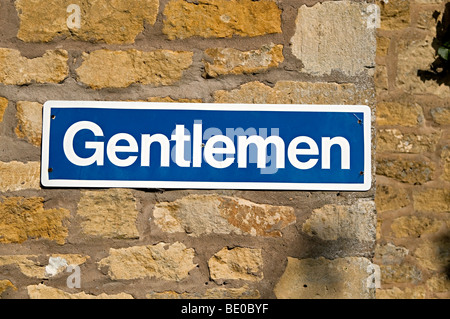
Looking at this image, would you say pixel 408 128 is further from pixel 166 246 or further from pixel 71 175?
pixel 71 175

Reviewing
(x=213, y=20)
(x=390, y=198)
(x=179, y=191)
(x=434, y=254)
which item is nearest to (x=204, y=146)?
(x=179, y=191)

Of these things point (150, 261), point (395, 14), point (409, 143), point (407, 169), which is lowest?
point (150, 261)

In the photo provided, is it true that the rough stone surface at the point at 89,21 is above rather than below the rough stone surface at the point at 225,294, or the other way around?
above

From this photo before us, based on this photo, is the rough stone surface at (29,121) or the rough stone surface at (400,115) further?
the rough stone surface at (400,115)

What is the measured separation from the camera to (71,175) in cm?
140

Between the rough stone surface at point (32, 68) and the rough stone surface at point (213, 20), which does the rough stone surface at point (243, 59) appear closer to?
the rough stone surface at point (213, 20)

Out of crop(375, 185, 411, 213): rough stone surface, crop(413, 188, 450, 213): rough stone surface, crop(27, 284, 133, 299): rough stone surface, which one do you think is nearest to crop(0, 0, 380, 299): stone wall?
crop(27, 284, 133, 299): rough stone surface

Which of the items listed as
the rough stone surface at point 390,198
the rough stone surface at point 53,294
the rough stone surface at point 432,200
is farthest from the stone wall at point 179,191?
the rough stone surface at point 432,200

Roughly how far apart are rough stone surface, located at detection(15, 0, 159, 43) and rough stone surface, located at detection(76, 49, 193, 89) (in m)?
0.06

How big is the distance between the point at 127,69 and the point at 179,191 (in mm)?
429

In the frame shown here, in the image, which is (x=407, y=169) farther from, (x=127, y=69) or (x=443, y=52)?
(x=127, y=69)

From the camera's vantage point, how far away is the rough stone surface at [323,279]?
141 centimetres

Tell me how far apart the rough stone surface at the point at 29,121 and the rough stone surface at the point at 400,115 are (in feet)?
5.58

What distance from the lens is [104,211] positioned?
1.41 metres
